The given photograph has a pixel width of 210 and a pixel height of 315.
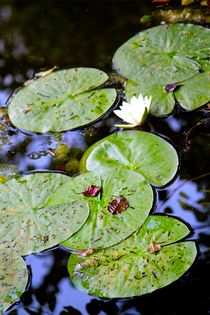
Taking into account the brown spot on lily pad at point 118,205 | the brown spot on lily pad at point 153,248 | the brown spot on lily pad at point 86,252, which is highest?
the brown spot on lily pad at point 118,205

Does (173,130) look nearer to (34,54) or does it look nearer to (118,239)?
(118,239)

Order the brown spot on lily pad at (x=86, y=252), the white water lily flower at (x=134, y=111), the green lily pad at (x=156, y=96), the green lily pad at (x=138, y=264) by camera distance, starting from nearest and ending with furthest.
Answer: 1. the green lily pad at (x=138, y=264)
2. the brown spot on lily pad at (x=86, y=252)
3. the white water lily flower at (x=134, y=111)
4. the green lily pad at (x=156, y=96)

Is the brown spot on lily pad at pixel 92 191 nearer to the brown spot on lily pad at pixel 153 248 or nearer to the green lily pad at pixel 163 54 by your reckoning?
the brown spot on lily pad at pixel 153 248

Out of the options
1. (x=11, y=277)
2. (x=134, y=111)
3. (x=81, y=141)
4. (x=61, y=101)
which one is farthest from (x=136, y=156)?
(x=11, y=277)

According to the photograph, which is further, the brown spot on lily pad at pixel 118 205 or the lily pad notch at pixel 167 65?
the lily pad notch at pixel 167 65

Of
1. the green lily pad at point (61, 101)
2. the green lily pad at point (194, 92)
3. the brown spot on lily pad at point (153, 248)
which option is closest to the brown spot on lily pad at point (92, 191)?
the brown spot on lily pad at point (153, 248)

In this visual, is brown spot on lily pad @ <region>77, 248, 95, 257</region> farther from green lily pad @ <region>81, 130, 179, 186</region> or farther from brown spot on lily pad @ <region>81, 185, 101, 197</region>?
green lily pad @ <region>81, 130, 179, 186</region>
